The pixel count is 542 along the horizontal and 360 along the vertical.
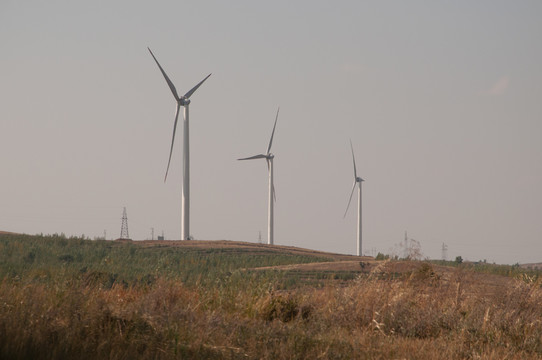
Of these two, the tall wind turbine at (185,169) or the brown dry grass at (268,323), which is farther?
the tall wind turbine at (185,169)

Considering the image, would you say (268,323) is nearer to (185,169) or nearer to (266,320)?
(266,320)

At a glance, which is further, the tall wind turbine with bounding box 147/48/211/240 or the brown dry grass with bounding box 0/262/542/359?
the tall wind turbine with bounding box 147/48/211/240

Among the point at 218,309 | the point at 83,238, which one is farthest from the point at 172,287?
the point at 83,238

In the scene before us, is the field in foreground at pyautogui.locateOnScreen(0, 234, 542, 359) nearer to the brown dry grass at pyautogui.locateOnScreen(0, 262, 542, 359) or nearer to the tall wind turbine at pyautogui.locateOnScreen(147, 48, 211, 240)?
the brown dry grass at pyautogui.locateOnScreen(0, 262, 542, 359)

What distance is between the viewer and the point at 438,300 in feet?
51.0

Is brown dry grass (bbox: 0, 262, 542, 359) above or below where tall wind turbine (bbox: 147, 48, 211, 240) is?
below

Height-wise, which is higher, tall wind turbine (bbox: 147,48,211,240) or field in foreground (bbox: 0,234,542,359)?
tall wind turbine (bbox: 147,48,211,240)

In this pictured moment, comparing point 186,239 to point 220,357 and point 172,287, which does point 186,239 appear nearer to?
point 172,287

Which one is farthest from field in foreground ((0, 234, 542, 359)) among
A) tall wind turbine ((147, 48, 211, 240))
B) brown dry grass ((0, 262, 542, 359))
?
tall wind turbine ((147, 48, 211, 240))

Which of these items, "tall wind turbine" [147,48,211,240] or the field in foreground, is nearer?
the field in foreground

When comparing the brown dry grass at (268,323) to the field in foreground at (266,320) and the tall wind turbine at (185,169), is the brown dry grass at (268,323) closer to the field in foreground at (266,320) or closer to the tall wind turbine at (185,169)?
the field in foreground at (266,320)

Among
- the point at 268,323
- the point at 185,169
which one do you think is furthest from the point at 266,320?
the point at 185,169

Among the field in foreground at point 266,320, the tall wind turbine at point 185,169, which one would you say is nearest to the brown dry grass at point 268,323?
the field in foreground at point 266,320

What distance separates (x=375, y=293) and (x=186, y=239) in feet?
133
